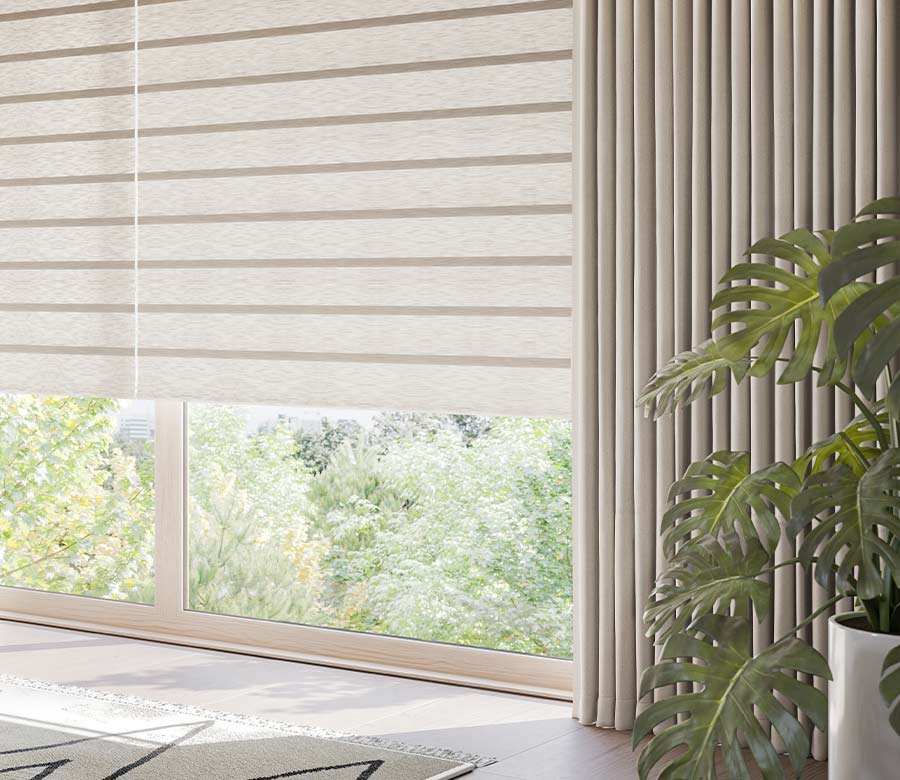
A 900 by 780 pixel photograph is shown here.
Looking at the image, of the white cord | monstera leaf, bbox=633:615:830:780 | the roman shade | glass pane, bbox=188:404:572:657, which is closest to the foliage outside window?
glass pane, bbox=188:404:572:657

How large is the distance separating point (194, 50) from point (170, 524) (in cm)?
144

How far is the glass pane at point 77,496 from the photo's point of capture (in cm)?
413

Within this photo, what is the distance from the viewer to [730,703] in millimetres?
2080

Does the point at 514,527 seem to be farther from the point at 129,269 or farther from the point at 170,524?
the point at 129,269

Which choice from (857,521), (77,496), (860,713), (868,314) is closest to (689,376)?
(857,521)

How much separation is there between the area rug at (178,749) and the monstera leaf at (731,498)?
0.74 m

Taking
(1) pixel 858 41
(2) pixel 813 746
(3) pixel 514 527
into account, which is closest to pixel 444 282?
(3) pixel 514 527

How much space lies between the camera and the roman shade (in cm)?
329

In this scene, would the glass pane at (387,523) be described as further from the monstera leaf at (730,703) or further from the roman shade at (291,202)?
the monstera leaf at (730,703)

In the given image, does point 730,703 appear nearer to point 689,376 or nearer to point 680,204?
point 689,376

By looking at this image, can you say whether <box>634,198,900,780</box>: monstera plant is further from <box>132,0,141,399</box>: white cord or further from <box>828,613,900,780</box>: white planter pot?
<box>132,0,141,399</box>: white cord

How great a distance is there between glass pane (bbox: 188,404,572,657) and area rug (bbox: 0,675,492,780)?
66 cm

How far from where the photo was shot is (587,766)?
2.80 metres

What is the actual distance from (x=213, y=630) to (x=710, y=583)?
201cm
